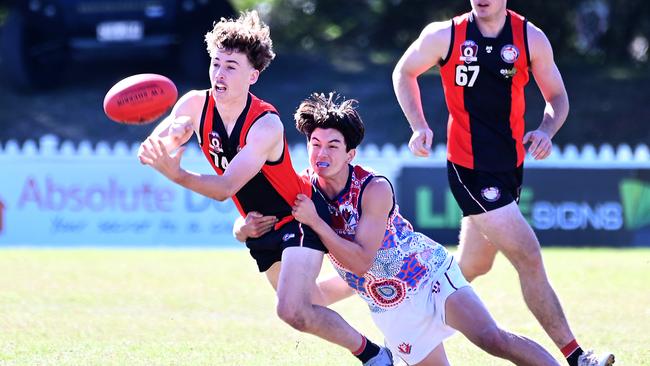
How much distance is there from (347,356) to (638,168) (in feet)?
28.9

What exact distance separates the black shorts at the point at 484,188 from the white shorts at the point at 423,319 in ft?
2.37

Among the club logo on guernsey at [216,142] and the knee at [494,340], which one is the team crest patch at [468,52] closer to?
the club logo on guernsey at [216,142]

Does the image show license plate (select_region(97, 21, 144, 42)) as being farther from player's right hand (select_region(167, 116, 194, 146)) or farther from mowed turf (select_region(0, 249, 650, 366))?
player's right hand (select_region(167, 116, 194, 146))

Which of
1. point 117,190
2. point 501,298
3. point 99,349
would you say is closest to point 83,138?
point 117,190

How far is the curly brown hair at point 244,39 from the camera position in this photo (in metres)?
5.77

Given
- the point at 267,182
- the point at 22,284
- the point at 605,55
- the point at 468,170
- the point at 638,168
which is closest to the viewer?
the point at 267,182

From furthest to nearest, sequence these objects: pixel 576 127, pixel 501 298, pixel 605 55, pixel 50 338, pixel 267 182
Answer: pixel 605 55, pixel 576 127, pixel 501 298, pixel 50 338, pixel 267 182

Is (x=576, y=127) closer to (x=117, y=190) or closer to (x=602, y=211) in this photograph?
(x=602, y=211)

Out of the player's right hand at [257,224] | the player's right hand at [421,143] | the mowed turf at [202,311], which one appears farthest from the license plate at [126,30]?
the player's right hand at [257,224]

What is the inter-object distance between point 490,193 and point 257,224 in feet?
4.25

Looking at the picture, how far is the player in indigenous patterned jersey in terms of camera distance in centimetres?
541

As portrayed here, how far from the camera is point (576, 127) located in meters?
18.5

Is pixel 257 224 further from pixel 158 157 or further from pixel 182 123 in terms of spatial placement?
pixel 158 157

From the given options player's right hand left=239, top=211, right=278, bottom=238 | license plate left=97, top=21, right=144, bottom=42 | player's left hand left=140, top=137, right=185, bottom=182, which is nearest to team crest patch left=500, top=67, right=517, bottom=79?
player's right hand left=239, top=211, right=278, bottom=238
